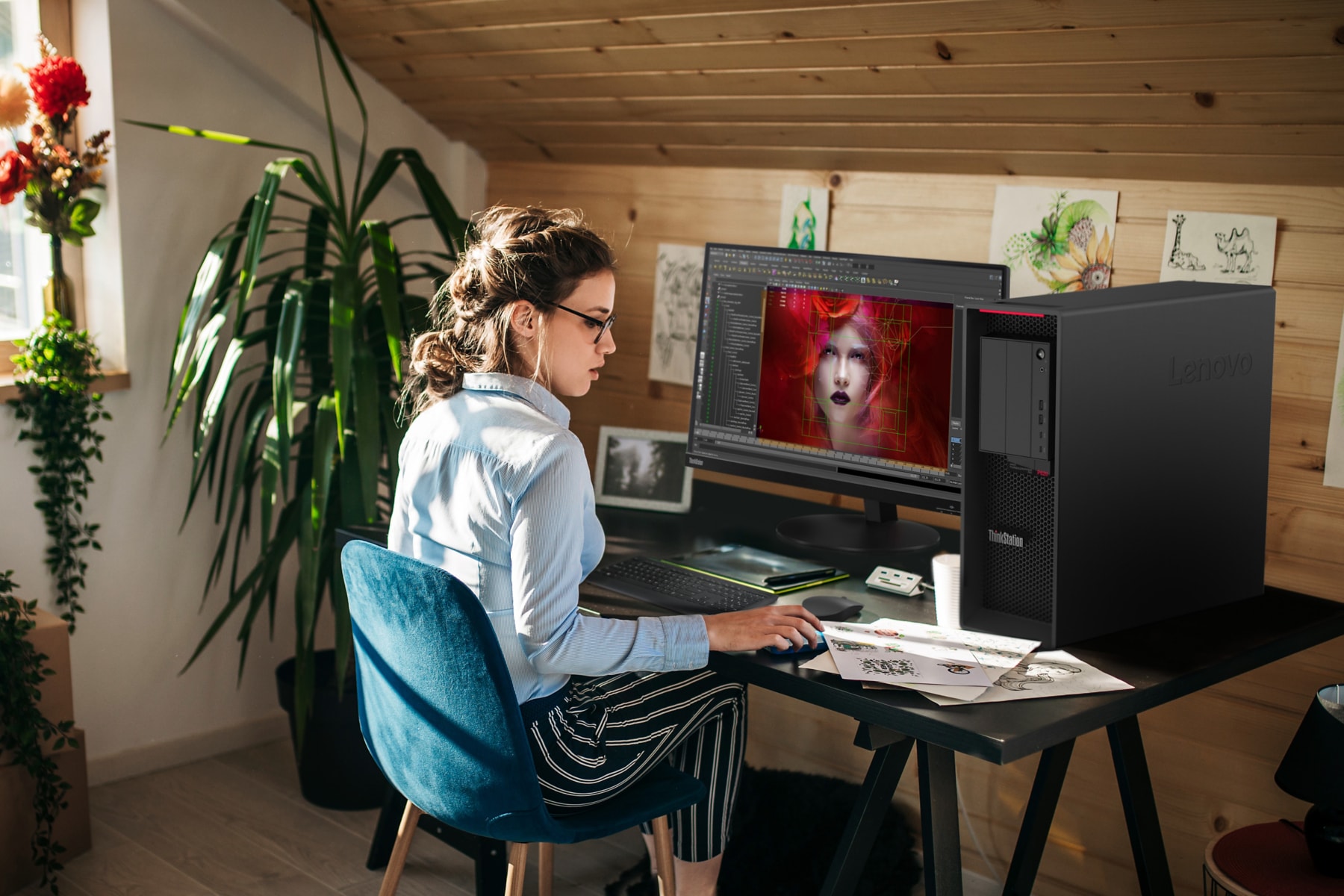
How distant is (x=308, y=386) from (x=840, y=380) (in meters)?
1.21

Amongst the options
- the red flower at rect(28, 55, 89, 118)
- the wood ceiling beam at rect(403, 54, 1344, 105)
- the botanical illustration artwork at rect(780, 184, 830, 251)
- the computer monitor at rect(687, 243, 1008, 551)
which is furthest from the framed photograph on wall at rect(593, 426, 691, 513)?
the red flower at rect(28, 55, 89, 118)

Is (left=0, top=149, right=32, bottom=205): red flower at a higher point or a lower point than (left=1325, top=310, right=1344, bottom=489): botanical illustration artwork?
higher

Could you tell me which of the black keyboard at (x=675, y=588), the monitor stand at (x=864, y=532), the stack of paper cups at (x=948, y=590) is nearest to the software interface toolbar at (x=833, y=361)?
the monitor stand at (x=864, y=532)

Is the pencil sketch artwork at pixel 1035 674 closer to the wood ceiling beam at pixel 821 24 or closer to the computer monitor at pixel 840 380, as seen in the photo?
the computer monitor at pixel 840 380

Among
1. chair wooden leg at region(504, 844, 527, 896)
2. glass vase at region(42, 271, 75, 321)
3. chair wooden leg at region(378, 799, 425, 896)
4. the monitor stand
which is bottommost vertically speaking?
chair wooden leg at region(378, 799, 425, 896)

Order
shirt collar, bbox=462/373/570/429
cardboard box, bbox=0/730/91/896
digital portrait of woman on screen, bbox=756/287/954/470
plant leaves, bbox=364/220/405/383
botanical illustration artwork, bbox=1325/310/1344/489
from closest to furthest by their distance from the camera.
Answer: shirt collar, bbox=462/373/570/429, botanical illustration artwork, bbox=1325/310/1344/489, digital portrait of woman on screen, bbox=756/287/954/470, cardboard box, bbox=0/730/91/896, plant leaves, bbox=364/220/405/383

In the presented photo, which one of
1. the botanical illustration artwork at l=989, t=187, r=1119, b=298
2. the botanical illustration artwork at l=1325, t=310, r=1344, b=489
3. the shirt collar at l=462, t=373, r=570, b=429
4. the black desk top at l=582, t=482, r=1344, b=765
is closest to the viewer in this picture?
the black desk top at l=582, t=482, r=1344, b=765

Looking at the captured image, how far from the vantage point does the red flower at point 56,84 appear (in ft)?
7.70

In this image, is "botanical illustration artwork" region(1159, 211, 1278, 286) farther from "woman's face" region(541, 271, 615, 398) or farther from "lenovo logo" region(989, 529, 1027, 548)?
"woman's face" region(541, 271, 615, 398)

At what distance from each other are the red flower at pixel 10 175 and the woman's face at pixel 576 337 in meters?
1.35

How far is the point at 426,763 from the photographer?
1.55 metres

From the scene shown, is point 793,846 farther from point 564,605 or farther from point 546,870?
point 564,605

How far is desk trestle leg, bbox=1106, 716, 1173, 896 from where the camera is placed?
5.82ft

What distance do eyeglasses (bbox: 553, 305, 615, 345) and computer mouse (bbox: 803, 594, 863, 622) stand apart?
1.56 feet
